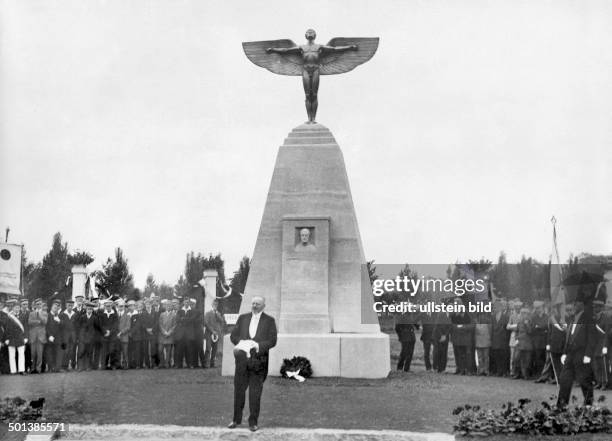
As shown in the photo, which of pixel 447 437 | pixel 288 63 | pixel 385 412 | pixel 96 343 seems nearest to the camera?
pixel 447 437

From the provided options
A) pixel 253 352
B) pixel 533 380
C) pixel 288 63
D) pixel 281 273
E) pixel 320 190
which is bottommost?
pixel 533 380

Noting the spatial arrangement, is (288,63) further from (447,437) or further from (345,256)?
(447,437)

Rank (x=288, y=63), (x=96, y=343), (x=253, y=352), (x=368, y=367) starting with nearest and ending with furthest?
(x=253, y=352) → (x=368, y=367) → (x=288, y=63) → (x=96, y=343)

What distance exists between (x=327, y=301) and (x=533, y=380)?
4.98 m

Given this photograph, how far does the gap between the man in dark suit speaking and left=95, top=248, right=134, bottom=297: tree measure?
86.5 ft

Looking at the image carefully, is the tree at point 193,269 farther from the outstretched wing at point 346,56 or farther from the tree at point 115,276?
the outstretched wing at point 346,56

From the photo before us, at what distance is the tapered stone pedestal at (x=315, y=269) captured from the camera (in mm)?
14305

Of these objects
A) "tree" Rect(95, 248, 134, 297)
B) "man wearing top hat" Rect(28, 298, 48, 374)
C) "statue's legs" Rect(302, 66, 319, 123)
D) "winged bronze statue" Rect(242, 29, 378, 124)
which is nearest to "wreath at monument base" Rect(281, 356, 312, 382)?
"winged bronze statue" Rect(242, 29, 378, 124)

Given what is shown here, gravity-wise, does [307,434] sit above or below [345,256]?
below

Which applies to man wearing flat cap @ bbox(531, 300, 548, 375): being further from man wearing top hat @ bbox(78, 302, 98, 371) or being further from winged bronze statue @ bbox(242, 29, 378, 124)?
man wearing top hat @ bbox(78, 302, 98, 371)

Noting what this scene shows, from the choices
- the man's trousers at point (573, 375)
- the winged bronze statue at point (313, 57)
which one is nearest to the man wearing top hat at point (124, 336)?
the winged bronze statue at point (313, 57)

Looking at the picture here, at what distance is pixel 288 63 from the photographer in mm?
16406

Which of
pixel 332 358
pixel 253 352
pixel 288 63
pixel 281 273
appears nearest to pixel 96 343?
pixel 281 273

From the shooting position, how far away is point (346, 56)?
1625 centimetres
